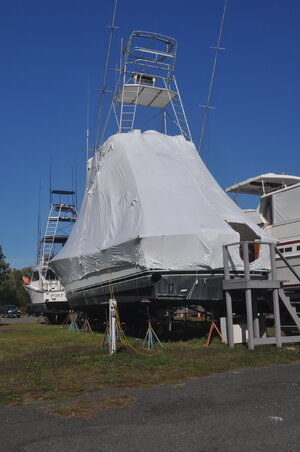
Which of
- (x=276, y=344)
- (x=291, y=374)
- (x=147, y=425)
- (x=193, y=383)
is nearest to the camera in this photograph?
(x=147, y=425)

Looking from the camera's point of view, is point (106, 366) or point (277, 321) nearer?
point (106, 366)

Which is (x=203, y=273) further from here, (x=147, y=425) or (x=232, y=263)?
(x=147, y=425)

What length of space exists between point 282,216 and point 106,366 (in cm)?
966

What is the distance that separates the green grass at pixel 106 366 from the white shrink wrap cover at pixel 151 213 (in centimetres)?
236

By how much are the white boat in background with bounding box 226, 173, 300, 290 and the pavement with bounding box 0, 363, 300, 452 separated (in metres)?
8.57

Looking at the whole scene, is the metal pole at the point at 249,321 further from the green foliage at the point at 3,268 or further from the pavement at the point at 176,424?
the green foliage at the point at 3,268

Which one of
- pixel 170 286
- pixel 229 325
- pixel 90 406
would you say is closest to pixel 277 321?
pixel 229 325

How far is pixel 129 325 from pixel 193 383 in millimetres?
9285

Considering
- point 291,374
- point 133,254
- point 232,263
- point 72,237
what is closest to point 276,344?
point 232,263

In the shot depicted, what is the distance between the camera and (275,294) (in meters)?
12.0

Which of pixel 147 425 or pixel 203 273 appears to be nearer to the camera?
pixel 147 425

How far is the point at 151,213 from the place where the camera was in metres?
13.2

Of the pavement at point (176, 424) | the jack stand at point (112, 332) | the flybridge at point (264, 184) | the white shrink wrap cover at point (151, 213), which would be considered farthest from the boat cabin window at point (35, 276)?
the pavement at point (176, 424)

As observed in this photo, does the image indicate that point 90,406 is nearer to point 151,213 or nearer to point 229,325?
point 229,325
